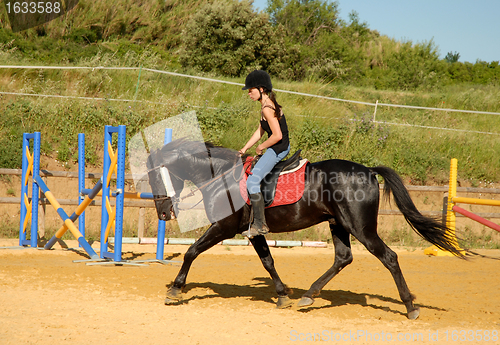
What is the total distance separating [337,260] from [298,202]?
37.1 inches

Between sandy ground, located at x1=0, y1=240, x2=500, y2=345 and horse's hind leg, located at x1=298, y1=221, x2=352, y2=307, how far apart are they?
0.73 feet

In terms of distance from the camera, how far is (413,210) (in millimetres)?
4711

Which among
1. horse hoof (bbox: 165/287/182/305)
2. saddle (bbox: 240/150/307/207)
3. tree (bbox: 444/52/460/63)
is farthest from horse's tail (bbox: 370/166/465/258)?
tree (bbox: 444/52/460/63)

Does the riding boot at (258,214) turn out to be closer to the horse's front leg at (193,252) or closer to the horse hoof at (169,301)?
the horse's front leg at (193,252)

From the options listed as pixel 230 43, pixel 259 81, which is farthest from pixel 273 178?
pixel 230 43

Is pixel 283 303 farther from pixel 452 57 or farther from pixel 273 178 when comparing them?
pixel 452 57

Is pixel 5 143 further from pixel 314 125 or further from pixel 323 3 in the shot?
pixel 323 3

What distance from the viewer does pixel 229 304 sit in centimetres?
471

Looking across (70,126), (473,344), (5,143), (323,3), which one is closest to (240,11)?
(323,3)

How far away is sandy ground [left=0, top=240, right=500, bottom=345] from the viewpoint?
11.8ft

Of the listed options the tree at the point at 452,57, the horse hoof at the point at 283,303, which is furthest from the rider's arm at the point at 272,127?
the tree at the point at 452,57

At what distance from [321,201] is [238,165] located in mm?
1048

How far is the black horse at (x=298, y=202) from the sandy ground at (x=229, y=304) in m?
0.43

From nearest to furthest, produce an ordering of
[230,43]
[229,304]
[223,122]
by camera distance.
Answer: [229,304] < [223,122] < [230,43]
